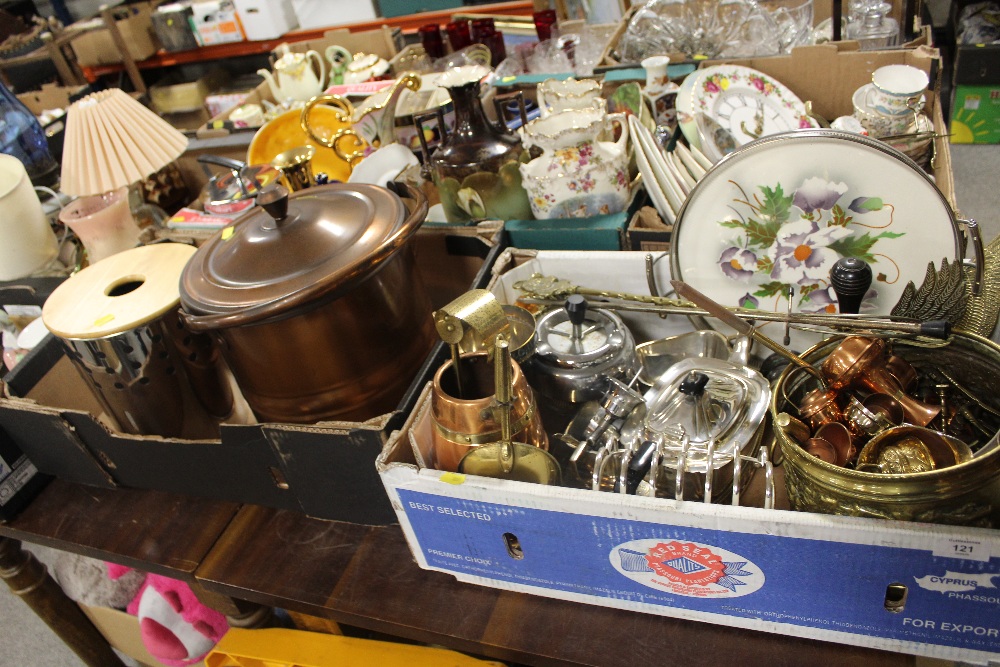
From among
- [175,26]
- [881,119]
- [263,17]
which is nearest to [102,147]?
[881,119]

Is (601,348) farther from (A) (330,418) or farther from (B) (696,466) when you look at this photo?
(A) (330,418)

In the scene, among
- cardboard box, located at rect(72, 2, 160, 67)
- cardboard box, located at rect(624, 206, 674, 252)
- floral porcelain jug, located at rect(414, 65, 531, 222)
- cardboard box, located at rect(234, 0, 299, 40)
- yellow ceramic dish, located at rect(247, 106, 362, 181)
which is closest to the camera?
cardboard box, located at rect(624, 206, 674, 252)

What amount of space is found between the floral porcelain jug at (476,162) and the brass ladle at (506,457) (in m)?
0.47

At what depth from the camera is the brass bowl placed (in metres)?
0.58

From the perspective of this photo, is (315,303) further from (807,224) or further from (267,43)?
(267,43)

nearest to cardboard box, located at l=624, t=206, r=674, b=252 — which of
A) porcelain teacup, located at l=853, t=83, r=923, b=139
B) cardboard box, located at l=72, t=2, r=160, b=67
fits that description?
porcelain teacup, located at l=853, t=83, r=923, b=139

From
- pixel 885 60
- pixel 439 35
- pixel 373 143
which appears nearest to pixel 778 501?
pixel 885 60

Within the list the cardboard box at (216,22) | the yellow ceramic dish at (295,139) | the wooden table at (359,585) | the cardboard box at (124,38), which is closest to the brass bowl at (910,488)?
the wooden table at (359,585)

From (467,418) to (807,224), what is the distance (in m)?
0.49

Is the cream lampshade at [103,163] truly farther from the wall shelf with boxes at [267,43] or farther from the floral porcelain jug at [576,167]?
the wall shelf with boxes at [267,43]

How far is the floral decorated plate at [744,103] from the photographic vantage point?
47.9 inches

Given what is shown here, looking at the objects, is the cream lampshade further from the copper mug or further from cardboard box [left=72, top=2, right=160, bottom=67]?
cardboard box [left=72, top=2, right=160, bottom=67]

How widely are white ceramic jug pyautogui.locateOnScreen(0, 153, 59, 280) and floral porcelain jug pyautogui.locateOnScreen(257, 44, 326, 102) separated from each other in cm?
78

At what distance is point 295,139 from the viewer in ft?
5.47
